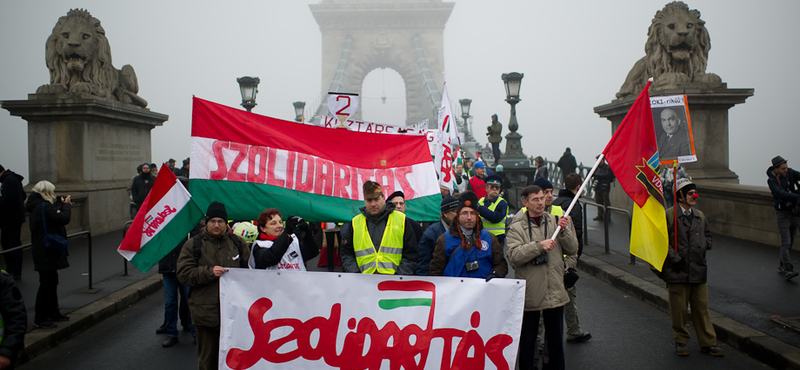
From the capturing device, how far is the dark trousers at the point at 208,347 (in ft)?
14.7

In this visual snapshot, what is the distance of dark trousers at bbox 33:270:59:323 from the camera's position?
6113 mm

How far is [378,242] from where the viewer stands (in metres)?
4.89

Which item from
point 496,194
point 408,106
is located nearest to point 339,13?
point 408,106

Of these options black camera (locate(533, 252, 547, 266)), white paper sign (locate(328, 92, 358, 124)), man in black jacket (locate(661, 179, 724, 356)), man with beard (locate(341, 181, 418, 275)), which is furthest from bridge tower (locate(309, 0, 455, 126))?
black camera (locate(533, 252, 547, 266))

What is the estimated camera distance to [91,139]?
13359mm

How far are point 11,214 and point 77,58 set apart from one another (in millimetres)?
5936

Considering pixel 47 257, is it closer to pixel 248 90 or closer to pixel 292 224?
pixel 292 224

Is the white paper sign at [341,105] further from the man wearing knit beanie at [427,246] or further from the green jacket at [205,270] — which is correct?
the green jacket at [205,270]

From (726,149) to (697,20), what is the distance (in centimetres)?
281

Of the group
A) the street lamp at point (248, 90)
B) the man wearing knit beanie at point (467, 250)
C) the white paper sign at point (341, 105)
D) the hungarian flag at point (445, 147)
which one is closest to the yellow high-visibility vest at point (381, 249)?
the man wearing knit beanie at point (467, 250)

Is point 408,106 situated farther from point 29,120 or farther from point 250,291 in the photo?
point 250,291

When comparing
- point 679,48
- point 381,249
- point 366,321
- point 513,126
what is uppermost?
A: point 679,48

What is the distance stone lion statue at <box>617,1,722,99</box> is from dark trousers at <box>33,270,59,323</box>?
1155cm

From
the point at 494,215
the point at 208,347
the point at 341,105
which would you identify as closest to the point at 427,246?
the point at 494,215
